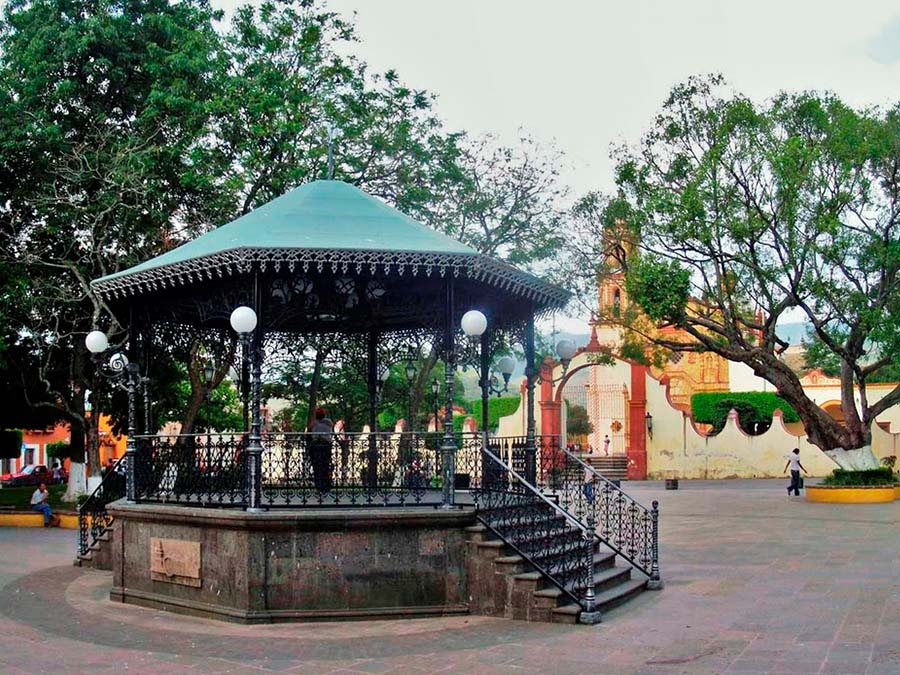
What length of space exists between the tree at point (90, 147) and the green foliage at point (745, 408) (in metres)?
32.9

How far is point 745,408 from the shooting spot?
159ft

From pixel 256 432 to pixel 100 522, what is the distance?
7.38m

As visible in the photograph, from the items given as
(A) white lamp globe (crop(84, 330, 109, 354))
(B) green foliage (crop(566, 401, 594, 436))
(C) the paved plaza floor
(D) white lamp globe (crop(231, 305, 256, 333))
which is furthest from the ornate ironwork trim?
(B) green foliage (crop(566, 401, 594, 436))

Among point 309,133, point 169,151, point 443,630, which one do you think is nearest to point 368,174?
point 309,133

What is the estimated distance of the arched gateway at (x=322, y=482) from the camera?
34.5ft

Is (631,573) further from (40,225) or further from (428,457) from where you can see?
(40,225)

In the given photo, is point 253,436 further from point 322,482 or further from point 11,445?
point 11,445

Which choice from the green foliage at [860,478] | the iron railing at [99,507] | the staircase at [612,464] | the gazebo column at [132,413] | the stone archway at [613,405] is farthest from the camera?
the staircase at [612,464]

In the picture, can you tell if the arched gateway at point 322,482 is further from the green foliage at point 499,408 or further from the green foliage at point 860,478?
the green foliage at point 499,408

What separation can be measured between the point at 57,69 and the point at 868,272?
68.3 feet

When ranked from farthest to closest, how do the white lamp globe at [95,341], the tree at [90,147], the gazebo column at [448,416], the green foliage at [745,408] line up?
the green foliage at [745,408] < the tree at [90,147] < the white lamp globe at [95,341] < the gazebo column at [448,416]

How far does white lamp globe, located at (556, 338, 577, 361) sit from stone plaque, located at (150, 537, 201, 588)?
19.5ft

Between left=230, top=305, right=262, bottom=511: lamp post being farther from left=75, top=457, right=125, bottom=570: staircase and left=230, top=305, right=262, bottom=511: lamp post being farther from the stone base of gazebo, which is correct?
left=75, top=457, right=125, bottom=570: staircase

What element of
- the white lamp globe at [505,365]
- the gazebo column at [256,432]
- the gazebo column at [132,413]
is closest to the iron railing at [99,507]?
the gazebo column at [132,413]
